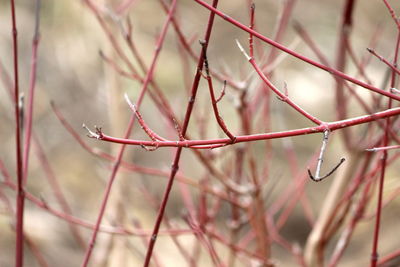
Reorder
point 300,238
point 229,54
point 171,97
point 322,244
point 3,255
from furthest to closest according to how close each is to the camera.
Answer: point 229,54, point 171,97, point 300,238, point 3,255, point 322,244

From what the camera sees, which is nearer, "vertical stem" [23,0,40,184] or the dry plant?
the dry plant

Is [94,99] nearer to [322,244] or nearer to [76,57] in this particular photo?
[76,57]

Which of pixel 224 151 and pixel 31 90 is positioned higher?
pixel 224 151

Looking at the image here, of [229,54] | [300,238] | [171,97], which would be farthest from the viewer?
[229,54]

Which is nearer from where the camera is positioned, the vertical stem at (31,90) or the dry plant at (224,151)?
the dry plant at (224,151)

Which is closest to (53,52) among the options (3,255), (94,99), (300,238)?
(94,99)

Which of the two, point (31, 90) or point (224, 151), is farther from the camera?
point (224, 151)

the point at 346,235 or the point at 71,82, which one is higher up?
the point at 71,82

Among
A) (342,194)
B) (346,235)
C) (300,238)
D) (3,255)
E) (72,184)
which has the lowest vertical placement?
(346,235)
